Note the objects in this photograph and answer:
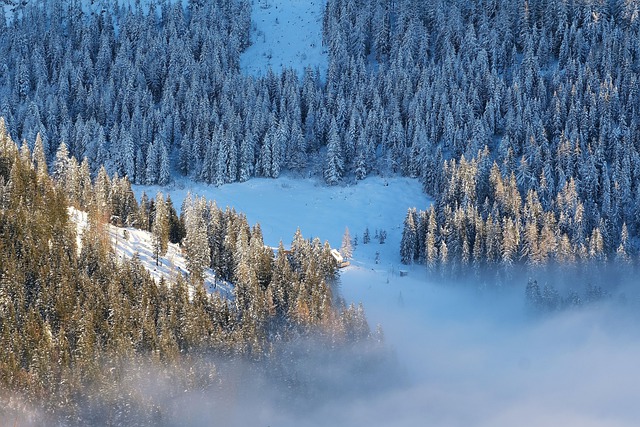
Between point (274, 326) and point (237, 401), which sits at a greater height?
point (274, 326)

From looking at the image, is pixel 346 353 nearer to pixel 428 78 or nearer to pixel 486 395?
pixel 486 395

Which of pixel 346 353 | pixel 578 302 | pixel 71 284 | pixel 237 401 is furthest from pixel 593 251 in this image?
pixel 71 284

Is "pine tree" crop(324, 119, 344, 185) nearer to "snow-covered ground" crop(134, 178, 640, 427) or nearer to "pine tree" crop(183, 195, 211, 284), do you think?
"snow-covered ground" crop(134, 178, 640, 427)

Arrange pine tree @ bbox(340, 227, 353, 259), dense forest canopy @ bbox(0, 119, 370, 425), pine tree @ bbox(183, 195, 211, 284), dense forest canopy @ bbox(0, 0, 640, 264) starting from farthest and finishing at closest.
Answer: dense forest canopy @ bbox(0, 0, 640, 264) < pine tree @ bbox(340, 227, 353, 259) < pine tree @ bbox(183, 195, 211, 284) < dense forest canopy @ bbox(0, 119, 370, 425)

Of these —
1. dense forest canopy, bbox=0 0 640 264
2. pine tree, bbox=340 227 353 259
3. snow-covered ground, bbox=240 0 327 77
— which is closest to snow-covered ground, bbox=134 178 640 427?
pine tree, bbox=340 227 353 259

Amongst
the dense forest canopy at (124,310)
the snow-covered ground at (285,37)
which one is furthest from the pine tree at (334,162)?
the snow-covered ground at (285,37)

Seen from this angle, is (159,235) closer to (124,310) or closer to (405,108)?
(124,310)
